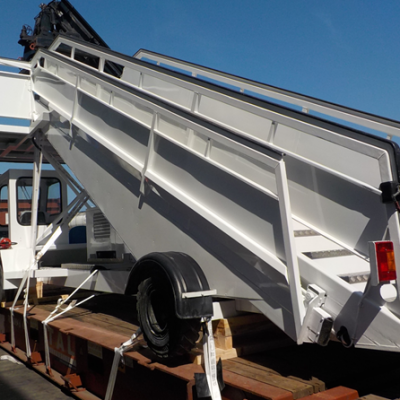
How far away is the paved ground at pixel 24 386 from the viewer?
4785 mm

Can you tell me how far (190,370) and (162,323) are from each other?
0.43 metres

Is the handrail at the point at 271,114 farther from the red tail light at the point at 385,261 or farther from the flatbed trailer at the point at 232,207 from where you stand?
the red tail light at the point at 385,261

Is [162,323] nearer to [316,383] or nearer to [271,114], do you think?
[316,383]

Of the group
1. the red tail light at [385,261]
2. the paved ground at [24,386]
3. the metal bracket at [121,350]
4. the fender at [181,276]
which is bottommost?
the paved ground at [24,386]

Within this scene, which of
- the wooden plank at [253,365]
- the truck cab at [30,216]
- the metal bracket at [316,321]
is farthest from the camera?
the truck cab at [30,216]

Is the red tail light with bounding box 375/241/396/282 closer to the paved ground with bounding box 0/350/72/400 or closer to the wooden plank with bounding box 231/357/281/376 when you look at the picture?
the wooden plank with bounding box 231/357/281/376

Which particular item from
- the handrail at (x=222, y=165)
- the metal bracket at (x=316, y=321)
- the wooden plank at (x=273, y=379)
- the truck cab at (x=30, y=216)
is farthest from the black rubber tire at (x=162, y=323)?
the truck cab at (x=30, y=216)

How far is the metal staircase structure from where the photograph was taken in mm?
2627

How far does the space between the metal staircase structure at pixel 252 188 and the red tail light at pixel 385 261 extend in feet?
0.14

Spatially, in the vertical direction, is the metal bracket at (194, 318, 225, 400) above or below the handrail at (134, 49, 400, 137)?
below

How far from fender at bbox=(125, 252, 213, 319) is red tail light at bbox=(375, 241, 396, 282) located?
1.17 m

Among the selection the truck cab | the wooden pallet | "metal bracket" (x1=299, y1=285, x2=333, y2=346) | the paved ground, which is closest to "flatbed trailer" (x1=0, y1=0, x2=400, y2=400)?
"metal bracket" (x1=299, y1=285, x2=333, y2=346)

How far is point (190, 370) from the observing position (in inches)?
120

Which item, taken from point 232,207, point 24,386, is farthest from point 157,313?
point 24,386
